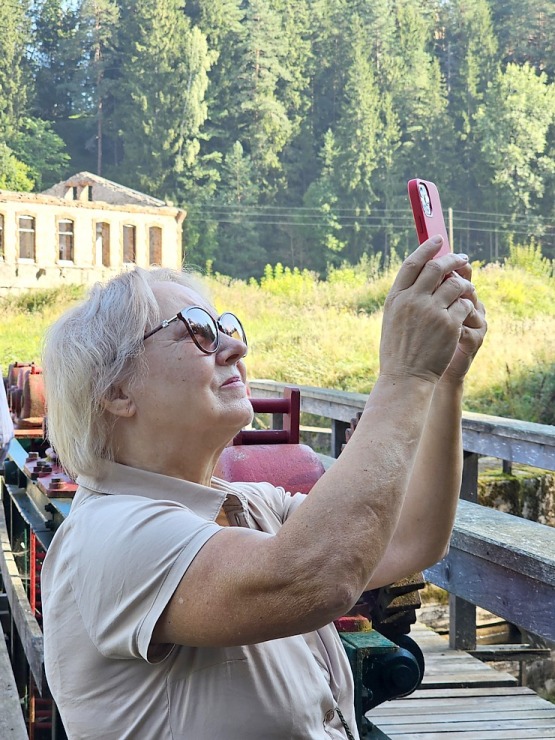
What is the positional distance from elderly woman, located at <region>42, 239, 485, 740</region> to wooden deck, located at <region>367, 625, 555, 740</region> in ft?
5.08

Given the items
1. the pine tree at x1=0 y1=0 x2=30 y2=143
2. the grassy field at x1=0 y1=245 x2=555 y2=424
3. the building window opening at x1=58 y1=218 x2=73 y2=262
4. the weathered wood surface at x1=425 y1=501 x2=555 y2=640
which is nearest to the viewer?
the weathered wood surface at x1=425 y1=501 x2=555 y2=640

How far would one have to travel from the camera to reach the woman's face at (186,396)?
1.25m

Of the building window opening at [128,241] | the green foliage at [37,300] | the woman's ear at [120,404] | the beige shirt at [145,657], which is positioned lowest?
the green foliage at [37,300]

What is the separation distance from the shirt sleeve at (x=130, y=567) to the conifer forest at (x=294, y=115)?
4282 cm

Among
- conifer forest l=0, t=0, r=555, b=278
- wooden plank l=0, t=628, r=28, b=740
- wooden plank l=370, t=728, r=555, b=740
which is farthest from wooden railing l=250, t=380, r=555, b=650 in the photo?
conifer forest l=0, t=0, r=555, b=278

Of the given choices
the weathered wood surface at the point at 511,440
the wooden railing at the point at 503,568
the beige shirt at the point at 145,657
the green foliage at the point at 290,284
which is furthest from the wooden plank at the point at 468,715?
the green foliage at the point at 290,284

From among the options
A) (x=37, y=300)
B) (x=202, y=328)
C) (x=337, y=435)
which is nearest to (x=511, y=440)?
(x=337, y=435)

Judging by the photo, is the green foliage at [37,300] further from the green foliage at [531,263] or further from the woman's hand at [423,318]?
the woman's hand at [423,318]

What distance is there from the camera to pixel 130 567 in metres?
1.05

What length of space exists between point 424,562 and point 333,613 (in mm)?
470

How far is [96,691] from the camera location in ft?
3.72

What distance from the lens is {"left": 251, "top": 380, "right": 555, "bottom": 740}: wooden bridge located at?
1887 mm

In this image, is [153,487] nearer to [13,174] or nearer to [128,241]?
[128,241]

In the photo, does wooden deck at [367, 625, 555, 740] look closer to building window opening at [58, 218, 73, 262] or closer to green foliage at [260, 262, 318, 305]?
building window opening at [58, 218, 73, 262]
